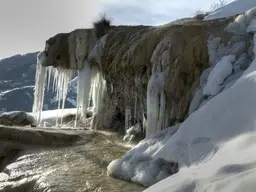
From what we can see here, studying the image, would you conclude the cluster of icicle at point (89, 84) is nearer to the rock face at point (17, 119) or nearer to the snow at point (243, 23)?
the rock face at point (17, 119)

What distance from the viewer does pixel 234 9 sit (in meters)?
14.0

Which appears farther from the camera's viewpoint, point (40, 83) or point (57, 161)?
point (40, 83)

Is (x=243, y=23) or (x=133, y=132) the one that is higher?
(x=243, y=23)

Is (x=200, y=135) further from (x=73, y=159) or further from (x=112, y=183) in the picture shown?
(x=73, y=159)

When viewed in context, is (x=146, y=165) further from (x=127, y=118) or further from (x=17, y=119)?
(x=17, y=119)

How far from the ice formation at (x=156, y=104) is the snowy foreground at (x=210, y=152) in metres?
1.36

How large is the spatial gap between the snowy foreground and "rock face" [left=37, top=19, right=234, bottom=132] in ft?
5.20

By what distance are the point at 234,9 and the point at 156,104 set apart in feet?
25.8

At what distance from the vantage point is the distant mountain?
83250 millimetres

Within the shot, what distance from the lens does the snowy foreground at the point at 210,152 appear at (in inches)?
133

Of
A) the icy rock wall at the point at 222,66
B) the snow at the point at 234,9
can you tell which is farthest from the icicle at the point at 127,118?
the snow at the point at 234,9

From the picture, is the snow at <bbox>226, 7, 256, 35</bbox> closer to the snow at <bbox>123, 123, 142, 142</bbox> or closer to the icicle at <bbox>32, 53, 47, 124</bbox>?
the snow at <bbox>123, 123, 142, 142</bbox>

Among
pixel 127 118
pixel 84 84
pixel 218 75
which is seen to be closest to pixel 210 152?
pixel 218 75

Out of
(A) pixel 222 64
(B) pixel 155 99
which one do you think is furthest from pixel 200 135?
(B) pixel 155 99
